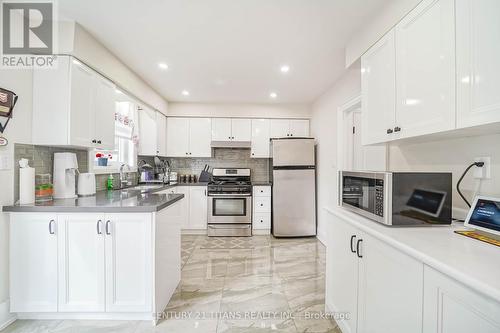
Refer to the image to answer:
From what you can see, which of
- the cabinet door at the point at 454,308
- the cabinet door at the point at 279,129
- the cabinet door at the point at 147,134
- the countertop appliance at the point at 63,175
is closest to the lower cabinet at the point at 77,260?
the countertop appliance at the point at 63,175

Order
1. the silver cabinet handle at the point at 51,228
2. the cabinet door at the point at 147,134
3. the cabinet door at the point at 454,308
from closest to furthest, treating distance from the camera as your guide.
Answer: the cabinet door at the point at 454,308 < the silver cabinet handle at the point at 51,228 < the cabinet door at the point at 147,134

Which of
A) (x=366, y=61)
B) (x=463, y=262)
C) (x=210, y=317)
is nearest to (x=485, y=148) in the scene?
(x=463, y=262)

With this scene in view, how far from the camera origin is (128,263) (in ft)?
5.70

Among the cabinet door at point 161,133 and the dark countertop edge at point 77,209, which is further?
the cabinet door at point 161,133

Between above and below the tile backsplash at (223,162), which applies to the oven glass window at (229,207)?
below

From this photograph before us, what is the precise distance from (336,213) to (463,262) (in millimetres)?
950

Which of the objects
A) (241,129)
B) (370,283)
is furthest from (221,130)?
(370,283)

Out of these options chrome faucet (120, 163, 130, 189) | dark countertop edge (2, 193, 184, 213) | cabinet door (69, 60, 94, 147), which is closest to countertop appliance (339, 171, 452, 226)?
dark countertop edge (2, 193, 184, 213)

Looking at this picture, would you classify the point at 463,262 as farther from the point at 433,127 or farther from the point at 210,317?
the point at 210,317

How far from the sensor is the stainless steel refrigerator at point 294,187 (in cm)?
395

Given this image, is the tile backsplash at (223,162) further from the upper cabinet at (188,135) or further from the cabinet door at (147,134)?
the cabinet door at (147,134)

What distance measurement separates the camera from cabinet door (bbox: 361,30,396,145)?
162 cm

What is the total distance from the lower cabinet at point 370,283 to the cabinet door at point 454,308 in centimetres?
5

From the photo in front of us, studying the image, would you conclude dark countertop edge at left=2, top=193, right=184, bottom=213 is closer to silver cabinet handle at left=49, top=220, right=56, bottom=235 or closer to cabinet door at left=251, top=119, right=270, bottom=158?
silver cabinet handle at left=49, top=220, right=56, bottom=235
